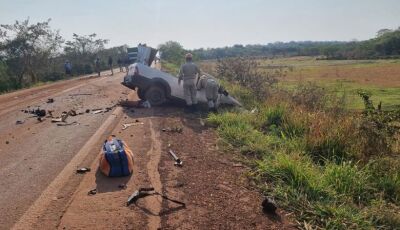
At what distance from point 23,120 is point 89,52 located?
176ft

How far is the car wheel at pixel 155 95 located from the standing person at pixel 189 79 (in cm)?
90

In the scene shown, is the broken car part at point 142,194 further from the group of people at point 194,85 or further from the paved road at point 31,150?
the group of people at point 194,85

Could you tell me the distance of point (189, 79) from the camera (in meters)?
12.5

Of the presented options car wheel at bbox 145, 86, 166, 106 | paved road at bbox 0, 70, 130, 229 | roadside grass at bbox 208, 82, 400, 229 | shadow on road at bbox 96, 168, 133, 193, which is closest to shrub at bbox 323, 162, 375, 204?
roadside grass at bbox 208, 82, 400, 229

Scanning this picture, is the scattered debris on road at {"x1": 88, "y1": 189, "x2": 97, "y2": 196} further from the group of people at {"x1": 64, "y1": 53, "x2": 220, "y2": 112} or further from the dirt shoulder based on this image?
the group of people at {"x1": 64, "y1": 53, "x2": 220, "y2": 112}

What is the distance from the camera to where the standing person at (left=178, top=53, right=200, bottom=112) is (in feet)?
40.8

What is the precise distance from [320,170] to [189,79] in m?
6.73

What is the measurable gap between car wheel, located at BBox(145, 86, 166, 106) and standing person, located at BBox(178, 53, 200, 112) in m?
0.90

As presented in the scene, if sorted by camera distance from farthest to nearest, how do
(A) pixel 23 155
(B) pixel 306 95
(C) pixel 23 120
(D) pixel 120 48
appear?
(D) pixel 120 48, (B) pixel 306 95, (C) pixel 23 120, (A) pixel 23 155

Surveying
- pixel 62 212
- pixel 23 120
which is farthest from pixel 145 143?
pixel 23 120

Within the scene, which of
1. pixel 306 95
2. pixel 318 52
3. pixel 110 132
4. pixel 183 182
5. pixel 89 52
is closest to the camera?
pixel 183 182

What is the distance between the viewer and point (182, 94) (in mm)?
13289

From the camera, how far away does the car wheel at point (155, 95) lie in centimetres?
1328

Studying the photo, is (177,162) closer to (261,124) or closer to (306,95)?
(261,124)
